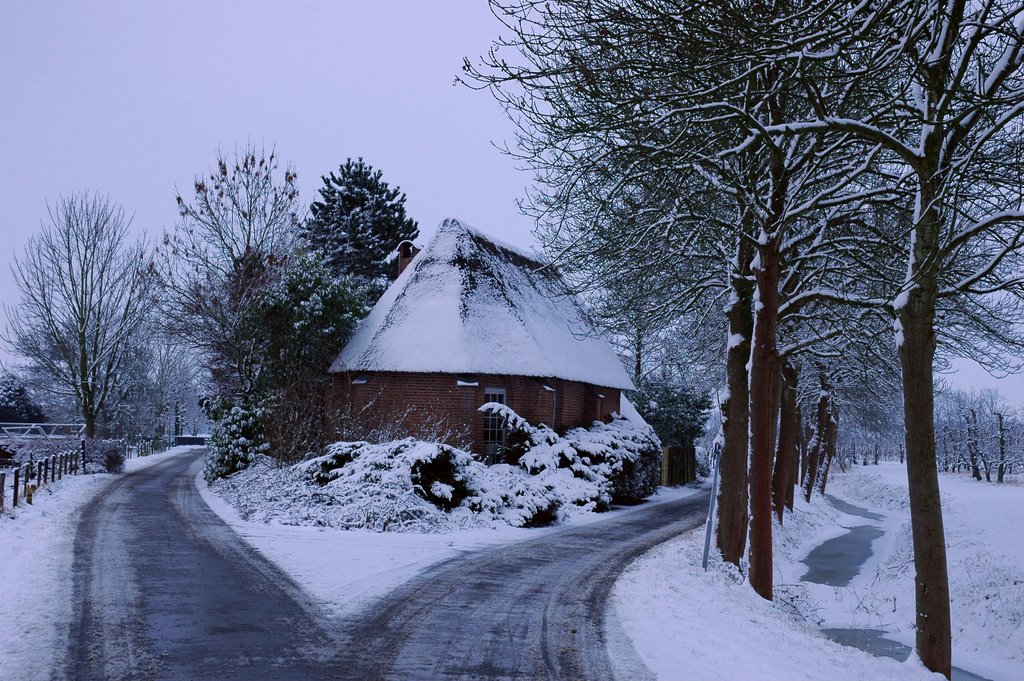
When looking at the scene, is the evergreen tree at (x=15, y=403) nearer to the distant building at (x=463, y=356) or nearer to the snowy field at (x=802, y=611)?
the distant building at (x=463, y=356)

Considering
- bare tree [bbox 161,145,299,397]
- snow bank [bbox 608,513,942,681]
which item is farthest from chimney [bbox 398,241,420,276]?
snow bank [bbox 608,513,942,681]

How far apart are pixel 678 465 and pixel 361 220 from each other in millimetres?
22188

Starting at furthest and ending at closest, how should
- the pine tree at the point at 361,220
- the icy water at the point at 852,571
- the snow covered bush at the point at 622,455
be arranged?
the pine tree at the point at 361,220 < the snow covered bush at the point at 622,455 < the icy water at the point at 852,571

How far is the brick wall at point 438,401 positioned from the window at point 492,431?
19 centimetres

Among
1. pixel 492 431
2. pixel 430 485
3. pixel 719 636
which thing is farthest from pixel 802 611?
pixel 492 431

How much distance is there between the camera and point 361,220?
42.9 metres

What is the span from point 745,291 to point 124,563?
1069 cm

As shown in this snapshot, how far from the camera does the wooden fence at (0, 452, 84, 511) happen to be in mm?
15493

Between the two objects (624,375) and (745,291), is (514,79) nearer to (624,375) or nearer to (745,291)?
(745,291)

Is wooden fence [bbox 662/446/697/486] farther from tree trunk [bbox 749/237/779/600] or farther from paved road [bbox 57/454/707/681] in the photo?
tree trunk [bbox 749/237/779/600]

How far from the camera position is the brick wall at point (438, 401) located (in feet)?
72.0

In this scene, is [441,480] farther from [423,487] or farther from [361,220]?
[361,220]

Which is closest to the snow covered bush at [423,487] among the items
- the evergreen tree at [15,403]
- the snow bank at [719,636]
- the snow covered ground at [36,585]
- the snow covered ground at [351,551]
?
the snow covered ground at [351,551]

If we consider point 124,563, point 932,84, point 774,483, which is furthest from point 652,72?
point 774,483
